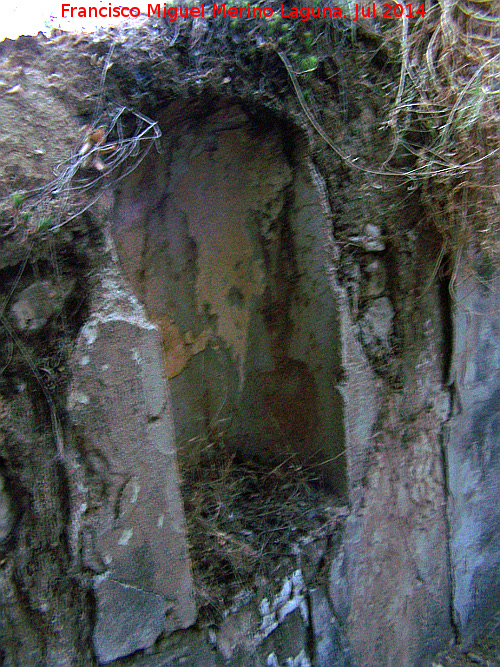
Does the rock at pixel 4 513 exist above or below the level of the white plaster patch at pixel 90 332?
below

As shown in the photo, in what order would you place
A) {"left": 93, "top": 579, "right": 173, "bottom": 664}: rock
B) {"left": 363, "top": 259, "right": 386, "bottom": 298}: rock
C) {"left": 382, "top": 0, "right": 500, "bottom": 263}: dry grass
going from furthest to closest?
{"left": 363, "top": 259, "right": 386, "bottom": 298}: rock, {"left": 382, "top": 0, "right": 500, "bottom": 263}: dry grass, {"left": 93, "top": 579, "right": 173, "bottom": 664}: rock

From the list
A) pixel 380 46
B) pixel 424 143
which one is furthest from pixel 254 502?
pixel 380 46

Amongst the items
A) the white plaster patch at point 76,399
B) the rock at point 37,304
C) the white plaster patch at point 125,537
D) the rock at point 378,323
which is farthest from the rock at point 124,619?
the rock at point 378,323

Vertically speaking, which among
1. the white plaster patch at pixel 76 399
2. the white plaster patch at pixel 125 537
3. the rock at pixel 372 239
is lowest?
the white plaster patch at pixel 125 537

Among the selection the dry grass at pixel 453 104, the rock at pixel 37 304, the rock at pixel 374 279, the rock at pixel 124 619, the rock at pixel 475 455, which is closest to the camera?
the rock at pixel 37 304

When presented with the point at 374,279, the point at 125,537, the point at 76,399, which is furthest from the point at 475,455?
the point at 76,399

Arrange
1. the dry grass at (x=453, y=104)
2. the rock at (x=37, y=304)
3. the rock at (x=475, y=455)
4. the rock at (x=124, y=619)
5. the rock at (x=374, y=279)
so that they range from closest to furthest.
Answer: the rock at (x=37, y=304)
the rock at (x=124, y=619)
the dry grass at (x=453, y=104)
the rock at (x=374, y=279)
the rock at (x=475, y=455)

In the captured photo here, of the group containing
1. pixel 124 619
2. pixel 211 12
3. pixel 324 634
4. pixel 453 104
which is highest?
pixel 211 12

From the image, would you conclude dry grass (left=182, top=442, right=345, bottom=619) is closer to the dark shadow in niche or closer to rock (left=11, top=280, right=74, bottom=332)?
the dark shadow in niche

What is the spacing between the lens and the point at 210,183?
75.2 inches

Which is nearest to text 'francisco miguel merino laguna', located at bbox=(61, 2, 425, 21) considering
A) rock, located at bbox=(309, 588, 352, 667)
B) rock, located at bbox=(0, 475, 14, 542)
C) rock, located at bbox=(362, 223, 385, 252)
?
rock, located at bbox=(362, 223, 385, 252)

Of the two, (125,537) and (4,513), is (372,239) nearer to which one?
(125,537)

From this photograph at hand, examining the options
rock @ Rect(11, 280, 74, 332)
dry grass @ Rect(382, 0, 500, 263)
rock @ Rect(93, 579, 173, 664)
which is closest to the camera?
rock @ Rect(11, 280, 74, 332)

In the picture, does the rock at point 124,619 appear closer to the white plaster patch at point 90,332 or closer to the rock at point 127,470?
the rock at point 127,470
